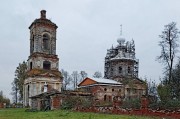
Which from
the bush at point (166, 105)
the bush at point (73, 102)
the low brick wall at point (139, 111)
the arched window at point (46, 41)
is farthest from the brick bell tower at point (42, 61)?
the bush at point (166, 105)

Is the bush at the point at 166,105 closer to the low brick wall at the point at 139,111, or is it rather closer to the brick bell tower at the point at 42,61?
the low brick wall at the point at 139,111

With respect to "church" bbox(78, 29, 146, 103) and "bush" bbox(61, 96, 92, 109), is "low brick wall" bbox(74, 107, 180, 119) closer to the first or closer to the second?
"bush" bbox(61, 96, 92, 109)

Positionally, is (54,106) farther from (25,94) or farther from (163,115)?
(163,115)

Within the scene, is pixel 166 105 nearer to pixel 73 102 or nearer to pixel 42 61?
pixel 73 102

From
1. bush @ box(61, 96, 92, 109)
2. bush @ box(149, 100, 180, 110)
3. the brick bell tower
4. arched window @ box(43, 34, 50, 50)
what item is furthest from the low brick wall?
arched window @ box(43, 34, 50, 50)

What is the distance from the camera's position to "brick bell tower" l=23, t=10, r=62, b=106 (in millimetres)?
45500

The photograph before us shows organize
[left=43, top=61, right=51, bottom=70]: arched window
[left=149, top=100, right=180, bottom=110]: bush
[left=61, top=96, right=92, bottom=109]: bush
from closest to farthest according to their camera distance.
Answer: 1. [left=149, top=100, right=180, bottom=110]: bush
2. [left=61, top=96, right=92, bottom=109]: bush
3. [left=43, top=61, right=51, bottom=70]: arched window

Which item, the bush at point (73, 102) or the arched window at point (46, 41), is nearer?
the bush at point (73, 102)

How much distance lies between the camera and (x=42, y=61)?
153 feet

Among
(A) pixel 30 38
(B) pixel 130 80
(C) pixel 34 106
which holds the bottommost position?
A: (C) pixel 34 106

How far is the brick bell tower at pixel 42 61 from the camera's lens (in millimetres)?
45500

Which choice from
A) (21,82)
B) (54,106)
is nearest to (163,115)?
(54,106)

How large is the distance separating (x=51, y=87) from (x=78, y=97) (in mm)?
9542

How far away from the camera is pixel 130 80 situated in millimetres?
54031
